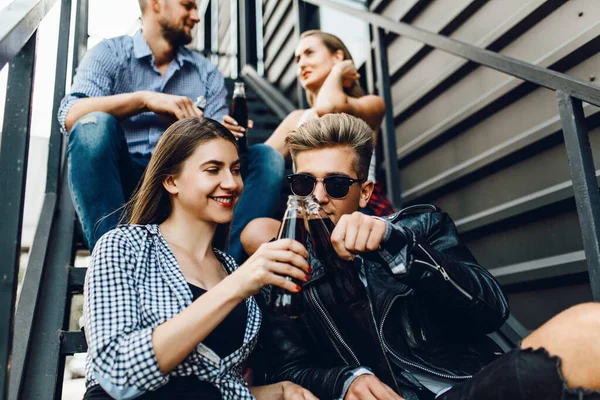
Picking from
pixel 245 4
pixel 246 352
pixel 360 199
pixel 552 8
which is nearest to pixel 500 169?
pixel 552 8

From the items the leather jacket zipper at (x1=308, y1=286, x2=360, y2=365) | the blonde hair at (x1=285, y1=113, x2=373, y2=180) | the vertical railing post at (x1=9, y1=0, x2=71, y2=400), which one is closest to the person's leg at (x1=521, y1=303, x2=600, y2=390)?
the leather jacket zipper at (x1=308, y1=286, x2=360, y2=365)

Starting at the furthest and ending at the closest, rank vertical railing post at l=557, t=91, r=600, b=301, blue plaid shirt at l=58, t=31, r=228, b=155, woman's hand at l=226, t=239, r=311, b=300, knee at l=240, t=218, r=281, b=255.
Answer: blue plaid shirt at l=58, t=31, r=228, b=155, knee at l=240, t=218, r=281, b=255, vertical railing post at l=557, t=91, r=600, b=301, woman's hand at l=226, t=239, r=311, b=300

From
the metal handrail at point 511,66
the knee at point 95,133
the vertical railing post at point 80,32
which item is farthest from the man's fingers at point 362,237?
the vertical railing post at point 80,32

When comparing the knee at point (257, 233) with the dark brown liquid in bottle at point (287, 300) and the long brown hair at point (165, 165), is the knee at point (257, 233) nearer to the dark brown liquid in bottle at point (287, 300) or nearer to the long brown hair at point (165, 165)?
the long brown hair at point (165, 165)

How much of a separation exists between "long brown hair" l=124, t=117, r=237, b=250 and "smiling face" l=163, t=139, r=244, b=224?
0.08 feet

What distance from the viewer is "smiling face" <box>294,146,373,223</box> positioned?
200 centimetres

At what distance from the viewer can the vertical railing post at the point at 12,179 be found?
127 cm

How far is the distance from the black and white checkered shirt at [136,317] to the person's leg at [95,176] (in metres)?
0.64

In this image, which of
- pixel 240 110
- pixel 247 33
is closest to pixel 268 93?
pixel 247 33

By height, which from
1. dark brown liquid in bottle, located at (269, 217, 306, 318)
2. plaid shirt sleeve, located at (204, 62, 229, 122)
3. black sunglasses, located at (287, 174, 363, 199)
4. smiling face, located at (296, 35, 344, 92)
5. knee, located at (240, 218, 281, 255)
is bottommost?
dark brown liquid in bottle, located at (269, 217, 306, 318)

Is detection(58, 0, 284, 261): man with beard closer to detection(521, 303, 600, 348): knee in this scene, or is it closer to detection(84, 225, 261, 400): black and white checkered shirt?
detection(84, 225, 261, 400): black and white checkered shirt

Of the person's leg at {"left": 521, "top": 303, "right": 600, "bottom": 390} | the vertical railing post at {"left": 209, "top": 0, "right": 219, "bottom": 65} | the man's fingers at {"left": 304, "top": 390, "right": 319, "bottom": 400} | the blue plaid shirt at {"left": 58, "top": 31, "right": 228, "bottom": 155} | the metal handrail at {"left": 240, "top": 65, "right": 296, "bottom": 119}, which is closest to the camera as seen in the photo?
the person's leg at {"left": 521, "top": 303, "right": 600, "bottom": 390}

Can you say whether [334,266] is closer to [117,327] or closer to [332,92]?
[117,327]

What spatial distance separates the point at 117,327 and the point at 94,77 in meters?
1.75
